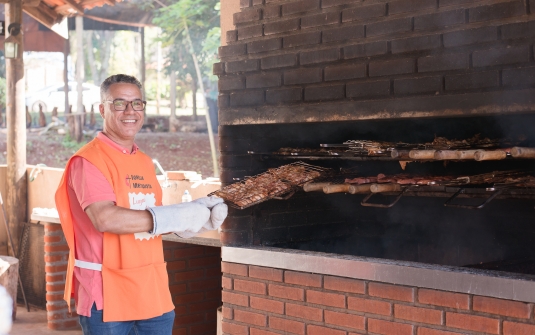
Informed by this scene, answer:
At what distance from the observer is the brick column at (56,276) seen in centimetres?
679

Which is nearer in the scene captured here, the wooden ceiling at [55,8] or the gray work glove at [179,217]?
the gray work glove at [179,217]

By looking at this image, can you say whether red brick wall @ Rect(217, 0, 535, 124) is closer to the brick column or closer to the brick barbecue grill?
the brick barbecue grill

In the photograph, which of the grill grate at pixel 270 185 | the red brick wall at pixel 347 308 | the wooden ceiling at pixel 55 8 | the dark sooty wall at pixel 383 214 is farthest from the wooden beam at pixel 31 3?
the red brick wall at pixel 347 308

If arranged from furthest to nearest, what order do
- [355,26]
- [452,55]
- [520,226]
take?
[520,226]
[355,26]
[452,55]

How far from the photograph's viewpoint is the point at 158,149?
56.5 feet

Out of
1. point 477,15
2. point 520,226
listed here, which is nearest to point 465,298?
point 520,226

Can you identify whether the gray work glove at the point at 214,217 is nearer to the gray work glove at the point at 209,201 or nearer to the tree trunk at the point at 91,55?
the gray work glove at the point at 209,201

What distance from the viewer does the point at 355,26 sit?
11.6 ft

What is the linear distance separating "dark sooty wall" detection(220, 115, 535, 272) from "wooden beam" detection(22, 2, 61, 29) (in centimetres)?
578

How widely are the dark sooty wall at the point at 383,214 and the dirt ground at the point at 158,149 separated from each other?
11.0 meters

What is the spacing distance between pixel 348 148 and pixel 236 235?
0.84 meters

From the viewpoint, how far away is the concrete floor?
22.3ft

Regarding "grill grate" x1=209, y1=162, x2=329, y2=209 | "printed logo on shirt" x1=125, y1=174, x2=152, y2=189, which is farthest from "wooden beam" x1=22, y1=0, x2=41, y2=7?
"printed logo on shirt" x1=125, y1=174, x2=152, y2=189

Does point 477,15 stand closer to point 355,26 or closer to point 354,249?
point 355,26
